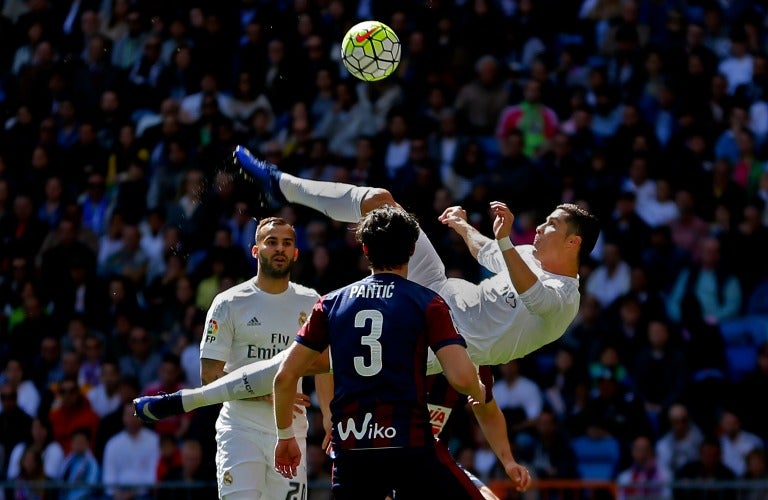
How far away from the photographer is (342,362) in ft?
23.8

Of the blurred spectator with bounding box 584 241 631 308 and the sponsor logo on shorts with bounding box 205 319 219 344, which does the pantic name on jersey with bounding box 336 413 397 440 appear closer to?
the sponsor logo on shorts with bounding box 205 319 219 344

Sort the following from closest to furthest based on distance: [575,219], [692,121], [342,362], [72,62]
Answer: [342,362] → [575,219] → [692,121] → [72,62]

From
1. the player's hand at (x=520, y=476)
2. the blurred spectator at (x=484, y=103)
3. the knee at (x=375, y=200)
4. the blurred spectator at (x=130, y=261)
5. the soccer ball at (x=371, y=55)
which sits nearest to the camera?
the player's hand at (x=520, y=476)

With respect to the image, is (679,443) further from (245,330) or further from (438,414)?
(245,330)

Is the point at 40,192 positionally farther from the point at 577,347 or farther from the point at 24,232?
the point at 577,347

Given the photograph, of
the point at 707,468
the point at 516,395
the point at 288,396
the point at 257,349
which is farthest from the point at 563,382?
the point at 288,396

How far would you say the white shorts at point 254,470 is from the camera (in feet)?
31.0

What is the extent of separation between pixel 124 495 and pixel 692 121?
25.0 feet

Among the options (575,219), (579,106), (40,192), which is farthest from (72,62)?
(575,219)

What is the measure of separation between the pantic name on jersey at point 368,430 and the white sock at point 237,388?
189 centimetres

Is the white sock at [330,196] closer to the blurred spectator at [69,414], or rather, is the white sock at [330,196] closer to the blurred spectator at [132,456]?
the blurred spectator at [132,456]

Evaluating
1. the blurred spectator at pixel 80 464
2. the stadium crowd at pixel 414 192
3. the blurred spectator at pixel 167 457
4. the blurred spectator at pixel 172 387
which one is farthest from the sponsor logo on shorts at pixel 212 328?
the blurred spectator at pixel 80 464

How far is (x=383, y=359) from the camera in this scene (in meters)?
7.17

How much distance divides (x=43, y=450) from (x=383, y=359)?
9.22 metres
